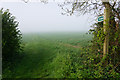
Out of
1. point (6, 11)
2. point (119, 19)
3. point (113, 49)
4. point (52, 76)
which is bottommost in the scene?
point (52, 76)

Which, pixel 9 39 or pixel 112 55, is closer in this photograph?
pixel 112 55

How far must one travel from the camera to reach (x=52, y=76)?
17.1 ft

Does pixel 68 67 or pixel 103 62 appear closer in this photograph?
pixel 103 62

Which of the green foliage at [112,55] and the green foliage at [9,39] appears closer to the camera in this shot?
the green foliage at [112,55]

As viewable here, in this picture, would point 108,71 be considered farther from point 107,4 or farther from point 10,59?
point 10,59

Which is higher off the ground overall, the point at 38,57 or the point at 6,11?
the point at 6,11

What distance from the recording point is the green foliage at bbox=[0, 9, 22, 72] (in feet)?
21.6

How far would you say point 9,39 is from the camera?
6996 mm

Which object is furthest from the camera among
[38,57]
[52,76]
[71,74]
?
[38,57]

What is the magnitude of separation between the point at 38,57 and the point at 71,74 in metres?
3.68

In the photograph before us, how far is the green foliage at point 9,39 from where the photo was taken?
6578 mm

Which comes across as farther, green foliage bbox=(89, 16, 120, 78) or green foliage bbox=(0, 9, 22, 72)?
green foliage bbox=(0, 9, 22, 72)

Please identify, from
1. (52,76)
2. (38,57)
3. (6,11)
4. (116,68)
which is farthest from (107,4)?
(6,11)

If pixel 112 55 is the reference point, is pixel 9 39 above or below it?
above
